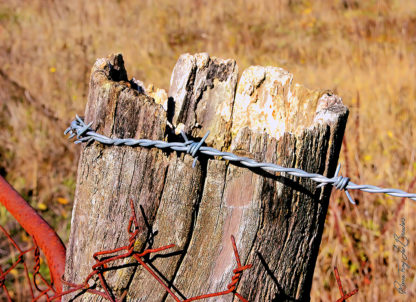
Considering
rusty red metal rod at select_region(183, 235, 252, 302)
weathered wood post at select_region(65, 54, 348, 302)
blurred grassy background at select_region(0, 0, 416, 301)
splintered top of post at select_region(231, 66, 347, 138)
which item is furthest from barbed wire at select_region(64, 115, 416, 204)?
blurred grassy background at select_region(0, 0, 416, 301)

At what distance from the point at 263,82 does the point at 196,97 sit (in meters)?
0.32

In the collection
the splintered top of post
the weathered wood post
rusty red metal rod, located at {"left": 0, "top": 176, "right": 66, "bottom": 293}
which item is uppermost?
the splintered top of post

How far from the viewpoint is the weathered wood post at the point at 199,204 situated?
1.05m

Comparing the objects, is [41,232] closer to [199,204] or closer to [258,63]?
[199,204]

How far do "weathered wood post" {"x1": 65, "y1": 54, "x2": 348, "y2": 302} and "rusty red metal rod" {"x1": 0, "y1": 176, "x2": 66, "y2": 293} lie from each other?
17cm

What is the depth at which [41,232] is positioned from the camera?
145 centimetres

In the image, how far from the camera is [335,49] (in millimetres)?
5848

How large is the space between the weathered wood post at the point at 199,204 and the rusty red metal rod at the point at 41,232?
0.55 ft

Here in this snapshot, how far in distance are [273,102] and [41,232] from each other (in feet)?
3.63

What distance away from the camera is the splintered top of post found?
153 centimetres

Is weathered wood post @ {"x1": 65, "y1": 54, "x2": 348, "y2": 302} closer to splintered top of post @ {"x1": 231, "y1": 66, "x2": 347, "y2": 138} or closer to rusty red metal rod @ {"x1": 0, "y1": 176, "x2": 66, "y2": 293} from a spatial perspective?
rusty red metal rod @ {"x1": 0, "y1": 176, "x2": 66, "y2": 293}

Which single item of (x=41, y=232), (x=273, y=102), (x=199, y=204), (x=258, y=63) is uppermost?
(x=258, y=63)

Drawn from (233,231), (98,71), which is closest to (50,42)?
(98,71)

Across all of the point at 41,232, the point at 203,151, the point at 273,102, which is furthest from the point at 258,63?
the point at 203,151
